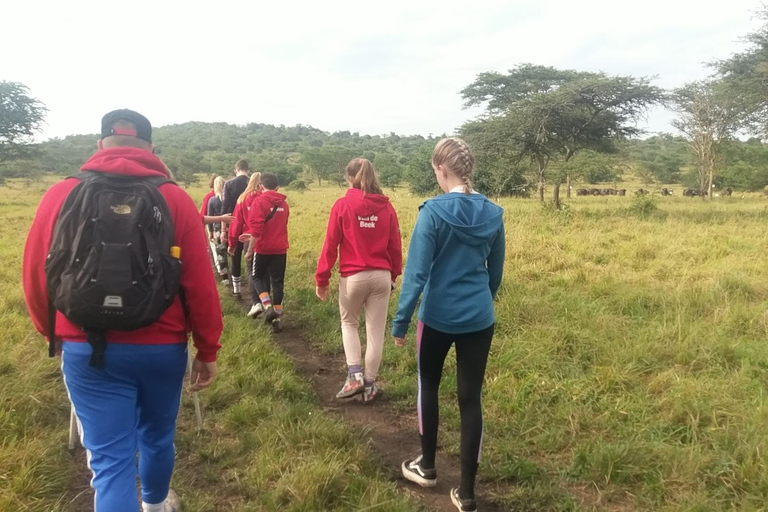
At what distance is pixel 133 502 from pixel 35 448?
1.44m

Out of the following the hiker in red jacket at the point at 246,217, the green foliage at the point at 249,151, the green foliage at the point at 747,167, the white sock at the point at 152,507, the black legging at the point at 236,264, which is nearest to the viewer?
the white sock at the point at 152,507

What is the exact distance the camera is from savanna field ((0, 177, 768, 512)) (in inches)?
102

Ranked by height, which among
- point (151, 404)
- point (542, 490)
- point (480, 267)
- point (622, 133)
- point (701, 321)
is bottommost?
point (542, 490)

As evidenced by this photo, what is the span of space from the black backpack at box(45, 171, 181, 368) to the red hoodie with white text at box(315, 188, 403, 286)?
1.95 m

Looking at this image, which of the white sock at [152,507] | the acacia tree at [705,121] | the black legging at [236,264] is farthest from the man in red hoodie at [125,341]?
the acacia tree at [705,121]

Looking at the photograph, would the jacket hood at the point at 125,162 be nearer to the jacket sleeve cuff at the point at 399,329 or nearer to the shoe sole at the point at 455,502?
the jacket sleeve cuff at the point at 399,329

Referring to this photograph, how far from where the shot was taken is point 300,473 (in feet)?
8.57

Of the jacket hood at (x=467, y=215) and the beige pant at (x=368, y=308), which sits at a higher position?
the jacket hood at (x=467, y=215)

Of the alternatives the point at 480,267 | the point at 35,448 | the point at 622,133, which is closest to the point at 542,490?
the point at 480,267

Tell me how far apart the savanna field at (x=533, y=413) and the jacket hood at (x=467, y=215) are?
134 cm

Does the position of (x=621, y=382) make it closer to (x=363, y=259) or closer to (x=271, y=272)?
(x=363, y=259)

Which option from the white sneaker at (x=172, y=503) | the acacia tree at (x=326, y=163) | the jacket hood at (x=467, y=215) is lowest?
the white sneaker at (x=172, y=503)

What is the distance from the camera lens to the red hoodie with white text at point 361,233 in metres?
3.58

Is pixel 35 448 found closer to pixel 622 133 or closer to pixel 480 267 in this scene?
pixel 480 267
